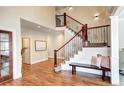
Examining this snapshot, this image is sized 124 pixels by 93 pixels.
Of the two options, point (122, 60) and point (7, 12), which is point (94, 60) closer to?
point (122, 60)

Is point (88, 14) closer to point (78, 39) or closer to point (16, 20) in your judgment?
point (78, 39)

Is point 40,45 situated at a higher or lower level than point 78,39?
lower

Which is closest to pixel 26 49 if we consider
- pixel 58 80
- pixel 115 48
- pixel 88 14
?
pixel 58 80

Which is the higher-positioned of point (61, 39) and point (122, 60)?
point (61, 39)

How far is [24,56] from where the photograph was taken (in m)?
8.63

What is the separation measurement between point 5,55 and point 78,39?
12.4 feet

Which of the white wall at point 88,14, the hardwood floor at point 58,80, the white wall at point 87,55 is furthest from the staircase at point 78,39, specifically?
the hardwood floor at point 58,80

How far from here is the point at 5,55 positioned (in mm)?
4520

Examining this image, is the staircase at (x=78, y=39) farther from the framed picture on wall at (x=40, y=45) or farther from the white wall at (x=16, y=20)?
the framed picture on wall at (x=40, y=45)

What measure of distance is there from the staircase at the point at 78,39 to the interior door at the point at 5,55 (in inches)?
83.7

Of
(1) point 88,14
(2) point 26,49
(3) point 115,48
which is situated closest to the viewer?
(3) point 115,48

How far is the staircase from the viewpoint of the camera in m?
6.15
